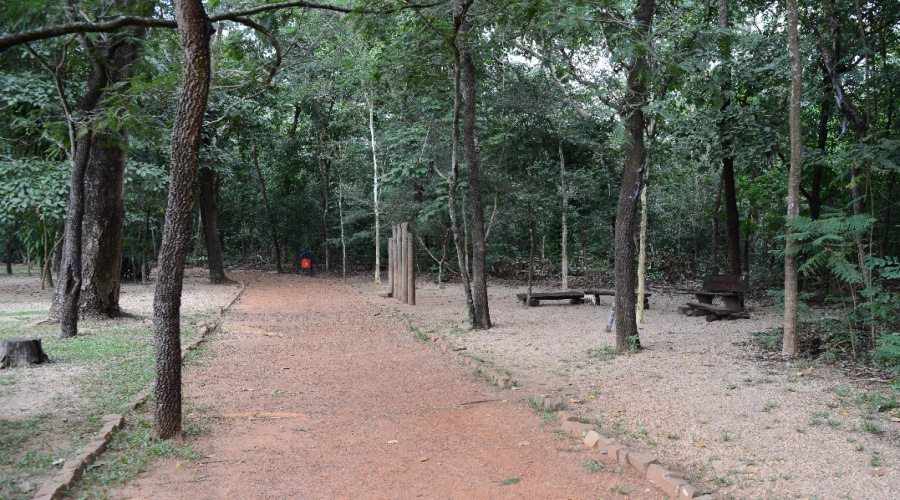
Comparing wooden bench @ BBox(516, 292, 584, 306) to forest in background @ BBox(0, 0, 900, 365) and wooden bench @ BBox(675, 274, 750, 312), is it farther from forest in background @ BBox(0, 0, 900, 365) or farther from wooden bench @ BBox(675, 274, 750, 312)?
wooden bench @ BBox(675, 274, 750, 312)

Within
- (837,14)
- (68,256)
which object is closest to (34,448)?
(68,256)

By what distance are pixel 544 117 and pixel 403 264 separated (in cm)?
468

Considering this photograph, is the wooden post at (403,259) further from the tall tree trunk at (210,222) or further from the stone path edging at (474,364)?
the tall tree trunk at (210,222)

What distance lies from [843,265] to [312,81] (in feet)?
55.0

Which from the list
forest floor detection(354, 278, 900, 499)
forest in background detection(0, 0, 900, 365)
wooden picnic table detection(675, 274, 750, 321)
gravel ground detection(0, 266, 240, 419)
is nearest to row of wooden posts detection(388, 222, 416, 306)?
forest in background detection(0, 0, 900, 365)

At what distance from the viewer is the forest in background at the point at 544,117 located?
675cm

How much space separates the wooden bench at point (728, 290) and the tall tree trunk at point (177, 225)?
30.3 ft

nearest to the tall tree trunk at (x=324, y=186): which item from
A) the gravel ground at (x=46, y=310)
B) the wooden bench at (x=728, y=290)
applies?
the gravel ground at (x=46, y=310)

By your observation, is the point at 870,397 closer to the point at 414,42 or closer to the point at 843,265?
the point at 843,265

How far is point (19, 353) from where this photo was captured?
645 cm

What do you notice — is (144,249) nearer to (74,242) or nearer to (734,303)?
(74,242)

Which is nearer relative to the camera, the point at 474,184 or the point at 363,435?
the point at 363,435

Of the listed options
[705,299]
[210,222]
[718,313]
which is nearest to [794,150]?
[718,313]

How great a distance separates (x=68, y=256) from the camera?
8102 millimetres
